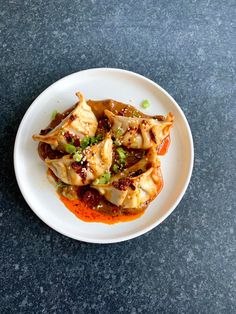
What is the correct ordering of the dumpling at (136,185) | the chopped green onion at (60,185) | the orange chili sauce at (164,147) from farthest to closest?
the orange chili sauce at (164,147)
the chopped green onion at (60,185)
the dumpling at (136,185)

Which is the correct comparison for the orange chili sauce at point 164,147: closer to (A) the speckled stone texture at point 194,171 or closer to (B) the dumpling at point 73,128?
(A) the speckled stone texture at point 194,171

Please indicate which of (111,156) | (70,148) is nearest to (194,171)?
(111,156)

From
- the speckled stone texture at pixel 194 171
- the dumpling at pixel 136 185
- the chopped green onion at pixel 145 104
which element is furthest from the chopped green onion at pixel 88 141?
the speckled stone texture at pixel 194 171

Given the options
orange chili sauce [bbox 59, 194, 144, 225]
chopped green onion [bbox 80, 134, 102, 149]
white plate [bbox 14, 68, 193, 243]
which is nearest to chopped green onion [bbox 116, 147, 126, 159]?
chopped green onion [bbox 80, 134, 102, 149]

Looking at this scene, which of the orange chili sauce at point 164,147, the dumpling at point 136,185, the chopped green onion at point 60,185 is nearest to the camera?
the dumpling at point 136,185

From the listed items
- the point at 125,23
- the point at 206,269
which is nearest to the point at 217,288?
the point at 206,269

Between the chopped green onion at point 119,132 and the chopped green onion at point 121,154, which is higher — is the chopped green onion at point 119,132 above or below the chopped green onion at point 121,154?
above
